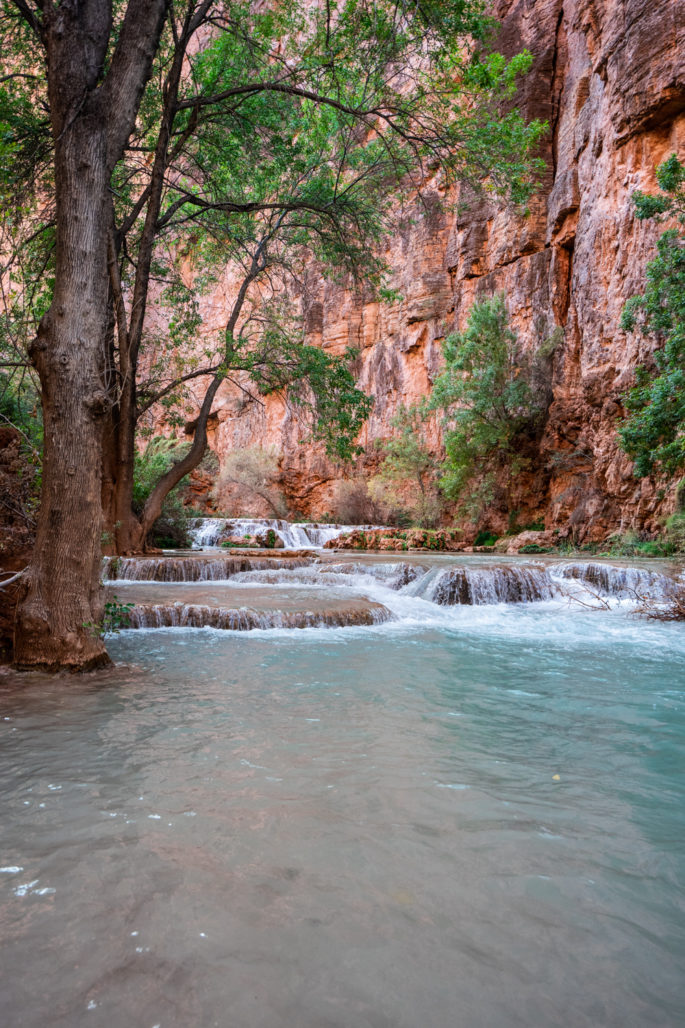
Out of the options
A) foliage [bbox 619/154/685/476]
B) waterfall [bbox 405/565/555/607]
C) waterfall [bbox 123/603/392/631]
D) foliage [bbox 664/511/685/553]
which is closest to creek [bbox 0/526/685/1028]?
waterfall [bbox 123/603/392/631]

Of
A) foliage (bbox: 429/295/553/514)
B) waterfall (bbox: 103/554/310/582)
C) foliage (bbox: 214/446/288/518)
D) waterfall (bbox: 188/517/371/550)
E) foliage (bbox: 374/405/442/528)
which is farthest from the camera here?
foliage (bbox: 214/446/288/518)

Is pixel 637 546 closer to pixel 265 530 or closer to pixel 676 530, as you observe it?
pixel 676 530

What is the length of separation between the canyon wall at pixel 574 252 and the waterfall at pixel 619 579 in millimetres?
3414

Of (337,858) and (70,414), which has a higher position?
(70,414)

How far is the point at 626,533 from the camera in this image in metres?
15.4

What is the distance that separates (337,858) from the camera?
82.0 inches

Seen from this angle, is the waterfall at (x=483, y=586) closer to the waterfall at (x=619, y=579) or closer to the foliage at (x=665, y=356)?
the waterfall at (x=619, y=579)

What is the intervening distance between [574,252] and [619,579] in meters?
13.0

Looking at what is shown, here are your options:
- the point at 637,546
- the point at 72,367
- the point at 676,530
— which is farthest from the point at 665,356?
the point at 72,367

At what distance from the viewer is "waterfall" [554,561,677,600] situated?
10.1 metres

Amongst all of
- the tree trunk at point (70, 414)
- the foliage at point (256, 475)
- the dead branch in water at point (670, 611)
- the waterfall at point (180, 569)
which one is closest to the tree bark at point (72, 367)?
the tree trunk at point (70, 414)

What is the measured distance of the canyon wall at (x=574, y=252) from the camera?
48.0 feet

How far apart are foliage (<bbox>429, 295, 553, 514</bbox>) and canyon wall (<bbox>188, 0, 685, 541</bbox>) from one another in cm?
93

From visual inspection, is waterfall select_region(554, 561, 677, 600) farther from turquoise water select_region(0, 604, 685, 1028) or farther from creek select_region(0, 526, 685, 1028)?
turquoise water select_region(0, 604, 685, 1028)
